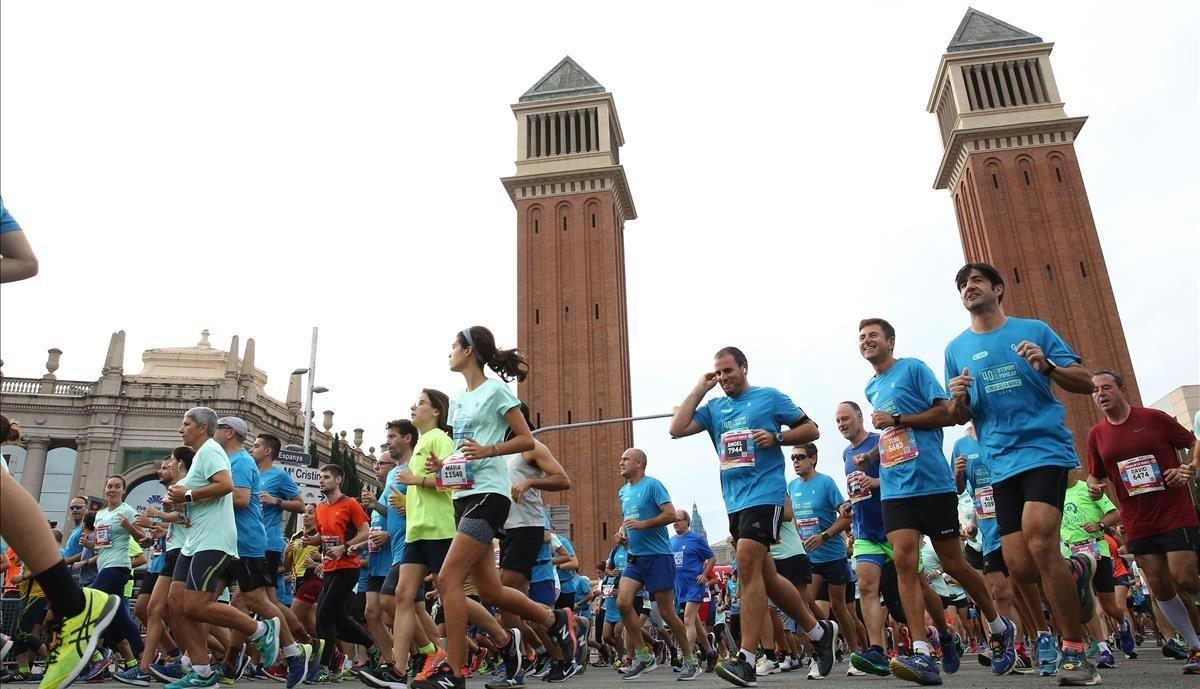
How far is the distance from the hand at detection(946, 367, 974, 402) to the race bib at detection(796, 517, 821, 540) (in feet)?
13.5

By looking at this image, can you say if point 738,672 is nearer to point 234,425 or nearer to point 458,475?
point 458,475

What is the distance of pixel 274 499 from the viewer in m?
8.44

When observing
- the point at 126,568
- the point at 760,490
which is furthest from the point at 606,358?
the point at 760,490

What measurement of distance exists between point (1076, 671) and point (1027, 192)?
2055 inches

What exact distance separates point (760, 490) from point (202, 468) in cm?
398

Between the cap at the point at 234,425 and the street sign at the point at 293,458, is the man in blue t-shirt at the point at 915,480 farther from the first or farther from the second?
the street sign at the point at 293,458

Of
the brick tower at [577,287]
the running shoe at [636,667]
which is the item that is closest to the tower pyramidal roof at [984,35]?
the brick tower at [577,287]

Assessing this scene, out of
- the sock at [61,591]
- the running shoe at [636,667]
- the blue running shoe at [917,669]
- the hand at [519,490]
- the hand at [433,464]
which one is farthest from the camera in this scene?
the running shoe at [636,667]

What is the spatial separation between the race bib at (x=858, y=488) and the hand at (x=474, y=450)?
13.0ft

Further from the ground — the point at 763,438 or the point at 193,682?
the point at 763,438

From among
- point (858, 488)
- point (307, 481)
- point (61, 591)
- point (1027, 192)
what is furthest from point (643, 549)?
point (1027, 192)

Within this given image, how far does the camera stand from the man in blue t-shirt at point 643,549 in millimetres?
8930

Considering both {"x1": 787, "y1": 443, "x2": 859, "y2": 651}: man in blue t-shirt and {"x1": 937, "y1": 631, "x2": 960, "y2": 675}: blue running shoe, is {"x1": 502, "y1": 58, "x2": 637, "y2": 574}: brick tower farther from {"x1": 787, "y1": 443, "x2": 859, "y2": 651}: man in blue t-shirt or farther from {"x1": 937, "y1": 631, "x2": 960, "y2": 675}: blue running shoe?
{"x1": 937, "y1": 631, "x2": 960, "y2": 675}: blue running shoe

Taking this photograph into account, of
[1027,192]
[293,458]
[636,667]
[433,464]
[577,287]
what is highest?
[1027,192]
